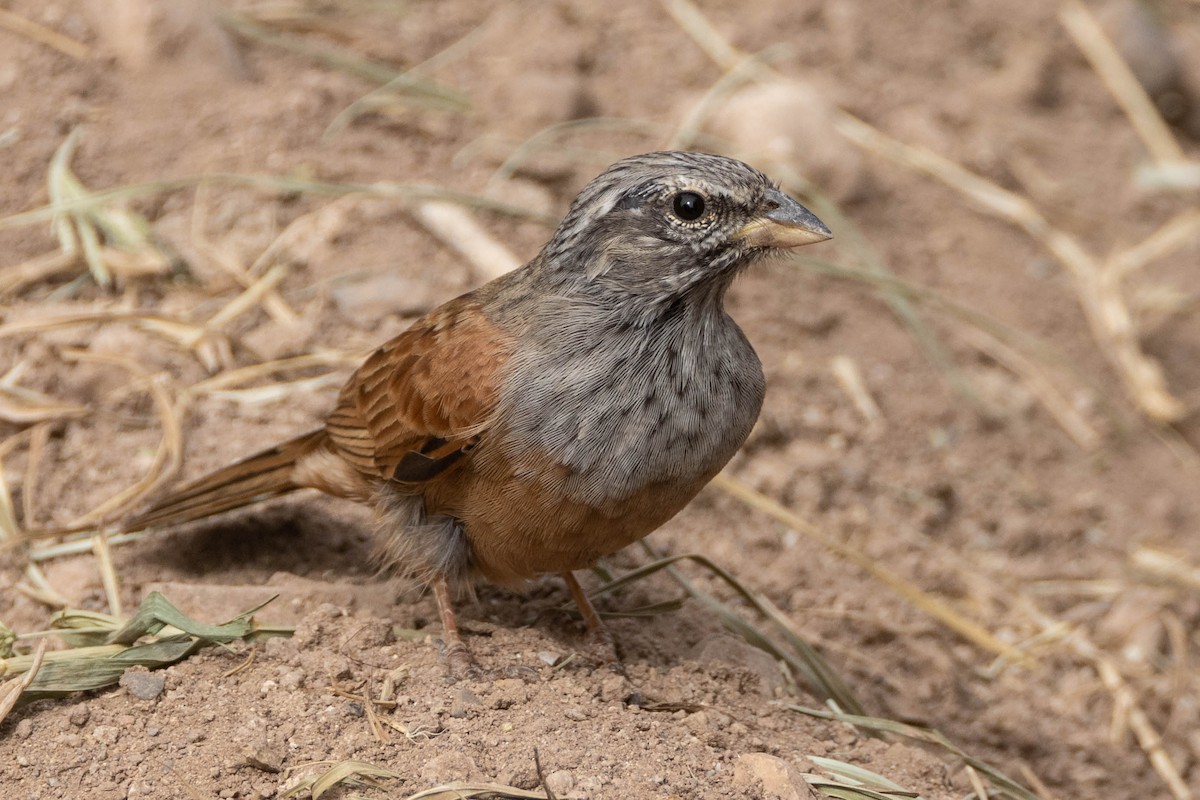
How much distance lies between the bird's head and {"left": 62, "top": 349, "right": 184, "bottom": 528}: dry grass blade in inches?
77.4

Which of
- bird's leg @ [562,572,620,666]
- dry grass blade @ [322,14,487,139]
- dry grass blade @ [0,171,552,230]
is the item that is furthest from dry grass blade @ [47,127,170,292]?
bird's leg @ [562,572,620,666]

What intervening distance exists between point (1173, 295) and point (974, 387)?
193 cm

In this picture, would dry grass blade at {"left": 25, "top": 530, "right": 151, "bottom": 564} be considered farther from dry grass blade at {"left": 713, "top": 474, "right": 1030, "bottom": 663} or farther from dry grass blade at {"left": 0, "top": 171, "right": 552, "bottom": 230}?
dry grass blade at {"left": 713, "top": 474, "right": 1030, "bottom": 663}

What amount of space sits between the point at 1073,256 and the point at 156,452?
5.53 m

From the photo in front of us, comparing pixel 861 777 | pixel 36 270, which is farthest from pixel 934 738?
pixel 36 270

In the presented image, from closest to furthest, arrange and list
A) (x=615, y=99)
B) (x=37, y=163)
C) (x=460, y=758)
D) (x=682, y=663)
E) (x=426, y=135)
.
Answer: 1. (x=460, y=758)
2. (x=682, y=663)
3. (x=37, y=163)
4. (x=426, y=135)
5. (x=615, y=99)

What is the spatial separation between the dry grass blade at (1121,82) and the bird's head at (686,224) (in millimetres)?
5961

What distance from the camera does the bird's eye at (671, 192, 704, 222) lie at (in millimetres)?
3953

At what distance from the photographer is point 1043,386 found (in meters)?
7.18

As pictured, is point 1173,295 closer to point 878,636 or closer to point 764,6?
point 764,6

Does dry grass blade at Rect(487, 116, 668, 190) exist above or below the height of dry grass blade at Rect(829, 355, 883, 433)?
above

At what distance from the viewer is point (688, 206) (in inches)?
156

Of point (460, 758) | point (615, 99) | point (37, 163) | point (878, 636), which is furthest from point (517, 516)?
point (615, 99)

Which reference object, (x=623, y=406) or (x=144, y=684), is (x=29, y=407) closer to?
(x=144, y=684)
